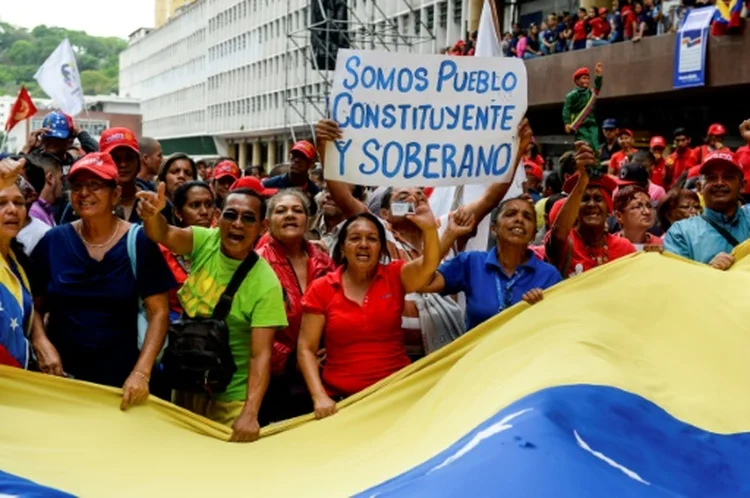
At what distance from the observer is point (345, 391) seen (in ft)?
16.6

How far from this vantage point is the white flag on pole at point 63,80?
54.0 feet

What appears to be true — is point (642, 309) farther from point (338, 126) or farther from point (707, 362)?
point (338, 126)

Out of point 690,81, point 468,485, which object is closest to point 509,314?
point 468,485

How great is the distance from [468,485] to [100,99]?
10302cm

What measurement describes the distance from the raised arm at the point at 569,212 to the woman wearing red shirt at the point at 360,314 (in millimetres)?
974

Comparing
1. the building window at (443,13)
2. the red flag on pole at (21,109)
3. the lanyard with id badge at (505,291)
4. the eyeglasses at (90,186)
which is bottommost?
the lanyard with id badge at (505,291)

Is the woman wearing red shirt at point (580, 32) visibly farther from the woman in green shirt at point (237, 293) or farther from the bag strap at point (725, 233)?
the woman in green shirt at point (237, 293)

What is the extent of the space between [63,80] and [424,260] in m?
13.3

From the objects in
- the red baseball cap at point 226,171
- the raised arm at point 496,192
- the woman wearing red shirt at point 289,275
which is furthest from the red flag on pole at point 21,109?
the raised arm at point 496,192

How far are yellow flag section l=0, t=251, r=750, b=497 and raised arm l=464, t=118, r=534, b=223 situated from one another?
0.90 m

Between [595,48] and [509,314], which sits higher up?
[595,48]

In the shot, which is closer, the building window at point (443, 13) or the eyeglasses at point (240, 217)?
the eyeglasses at point (240, 217)

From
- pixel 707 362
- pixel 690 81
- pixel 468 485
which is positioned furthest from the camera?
pixel 690 81

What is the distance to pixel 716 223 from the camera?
5.95m
